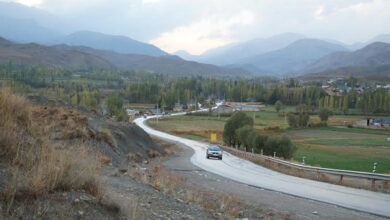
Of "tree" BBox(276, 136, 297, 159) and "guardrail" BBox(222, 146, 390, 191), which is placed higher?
"guardrail" BBox(222, 146, 390, 191)

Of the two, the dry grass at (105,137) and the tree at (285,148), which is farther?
the tree at (285,148)

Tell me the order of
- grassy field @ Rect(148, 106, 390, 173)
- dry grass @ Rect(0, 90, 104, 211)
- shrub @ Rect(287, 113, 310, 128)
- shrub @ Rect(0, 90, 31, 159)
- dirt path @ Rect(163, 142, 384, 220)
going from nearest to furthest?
dry grass @ Rect(0, 90, 104, 211) → shrub @ Rect(0, 90, 31, 159) → dirt path @ Rect(163, 142, 384, 220) → grassy field @ Rect(148, 106, 390, 173) → shrub @ Rect(287, 113, 310, 128)

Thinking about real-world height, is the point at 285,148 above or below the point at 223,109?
above

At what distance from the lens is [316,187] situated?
1591 centimetres

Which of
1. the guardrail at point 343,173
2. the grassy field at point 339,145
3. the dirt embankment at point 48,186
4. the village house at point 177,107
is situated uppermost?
the dirt embankment at point 48,186

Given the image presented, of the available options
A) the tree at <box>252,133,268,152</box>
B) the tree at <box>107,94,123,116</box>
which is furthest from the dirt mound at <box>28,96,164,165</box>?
the tree at <box>107,94,123,116</box>

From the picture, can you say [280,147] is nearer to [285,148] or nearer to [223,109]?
[285,148]

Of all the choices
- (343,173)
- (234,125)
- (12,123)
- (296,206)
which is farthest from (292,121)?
(12,123)

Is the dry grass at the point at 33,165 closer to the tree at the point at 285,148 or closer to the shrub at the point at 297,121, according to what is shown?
the tree at the point at 285,148

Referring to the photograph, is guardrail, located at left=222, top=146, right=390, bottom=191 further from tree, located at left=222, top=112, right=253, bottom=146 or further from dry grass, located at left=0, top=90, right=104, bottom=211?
tree, located at left=222, top=112, right=253, bottom=146

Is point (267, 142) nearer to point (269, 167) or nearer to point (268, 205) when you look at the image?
point (269, 167)

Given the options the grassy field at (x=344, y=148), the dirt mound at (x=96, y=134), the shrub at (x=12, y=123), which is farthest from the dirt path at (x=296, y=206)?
the grassy field at (x=344, y=148)

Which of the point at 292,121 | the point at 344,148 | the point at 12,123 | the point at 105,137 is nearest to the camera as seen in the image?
the point at 12,123

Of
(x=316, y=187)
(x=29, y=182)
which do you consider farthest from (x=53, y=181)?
(x=316, y=187)
